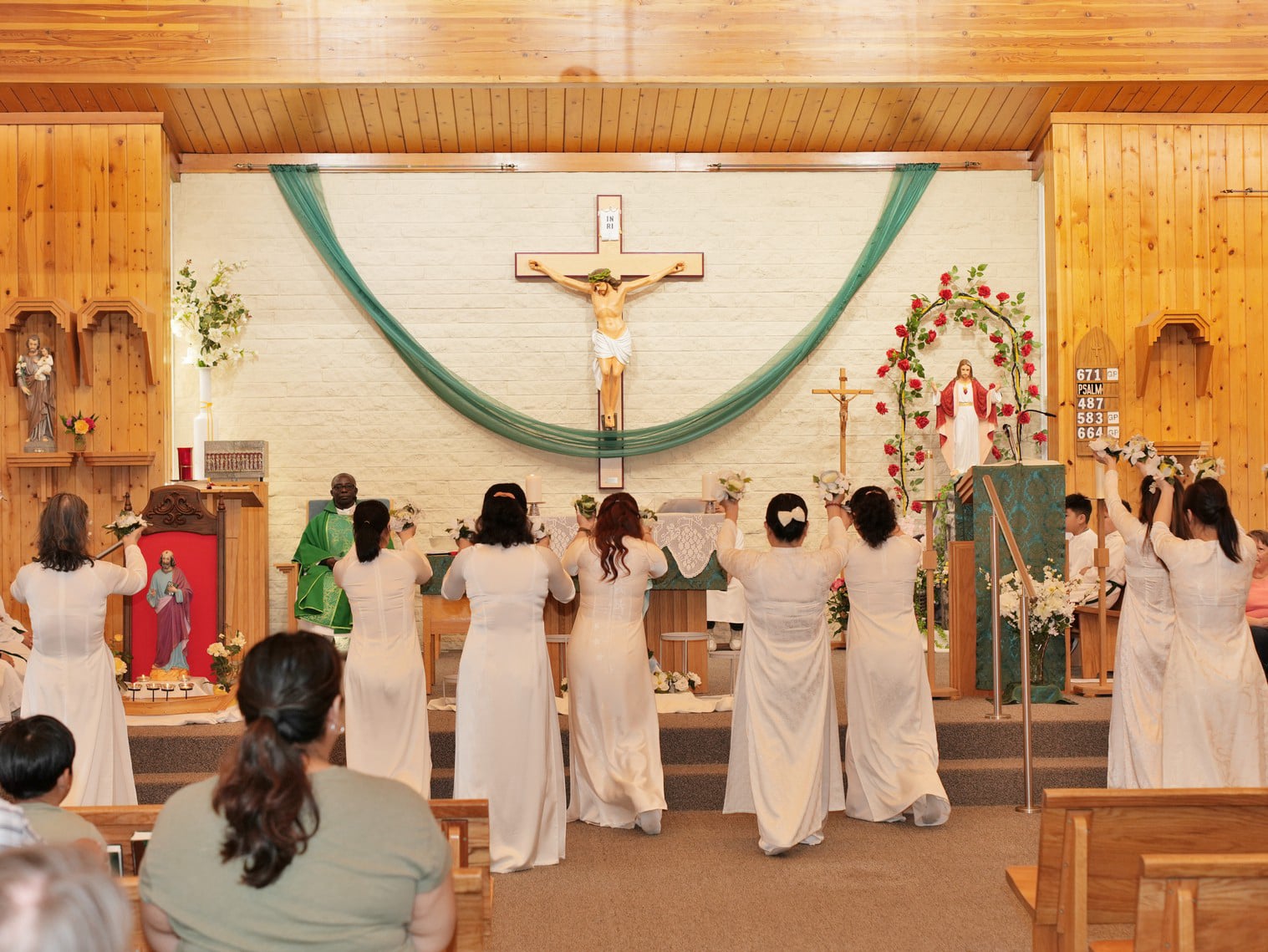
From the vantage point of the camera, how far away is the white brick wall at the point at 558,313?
12.0 metres

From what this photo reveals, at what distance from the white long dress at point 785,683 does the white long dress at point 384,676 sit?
1.48 meters

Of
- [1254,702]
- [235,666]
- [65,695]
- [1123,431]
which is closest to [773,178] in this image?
[1123,431]

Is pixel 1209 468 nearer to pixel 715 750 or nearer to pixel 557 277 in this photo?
pixel 715 750

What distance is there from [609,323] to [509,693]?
6.25 metres

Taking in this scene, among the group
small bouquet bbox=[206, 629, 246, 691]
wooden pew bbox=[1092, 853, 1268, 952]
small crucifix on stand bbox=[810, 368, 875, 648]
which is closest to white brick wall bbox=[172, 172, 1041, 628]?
small crucifix on stand bbox=[810, 368, 875, 648]

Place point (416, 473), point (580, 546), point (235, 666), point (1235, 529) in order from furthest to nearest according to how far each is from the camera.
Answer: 1. point (416, 473)
2. point (235, 666)
3. point (580, 546)
4. point (1235, 529)

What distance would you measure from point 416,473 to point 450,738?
5.01 metres

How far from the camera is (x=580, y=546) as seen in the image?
6.59 meters

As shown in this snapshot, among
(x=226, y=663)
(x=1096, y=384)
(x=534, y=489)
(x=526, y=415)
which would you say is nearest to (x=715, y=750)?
(x=534, y=489)

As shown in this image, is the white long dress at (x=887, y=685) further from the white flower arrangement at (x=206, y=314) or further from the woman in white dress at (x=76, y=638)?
the white flower arrangement at (x=206, y=314)

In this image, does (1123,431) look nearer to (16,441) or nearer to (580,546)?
(580,546)

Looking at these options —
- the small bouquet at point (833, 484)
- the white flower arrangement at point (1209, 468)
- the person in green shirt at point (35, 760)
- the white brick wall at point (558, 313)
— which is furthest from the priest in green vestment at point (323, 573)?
the person in green shirt at point (35, 760)

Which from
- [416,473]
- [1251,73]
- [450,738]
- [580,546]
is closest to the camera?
[580,546]

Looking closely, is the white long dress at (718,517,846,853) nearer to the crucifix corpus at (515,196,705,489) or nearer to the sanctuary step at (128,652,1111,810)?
the sanctuary step at (128,652,1111,810)
